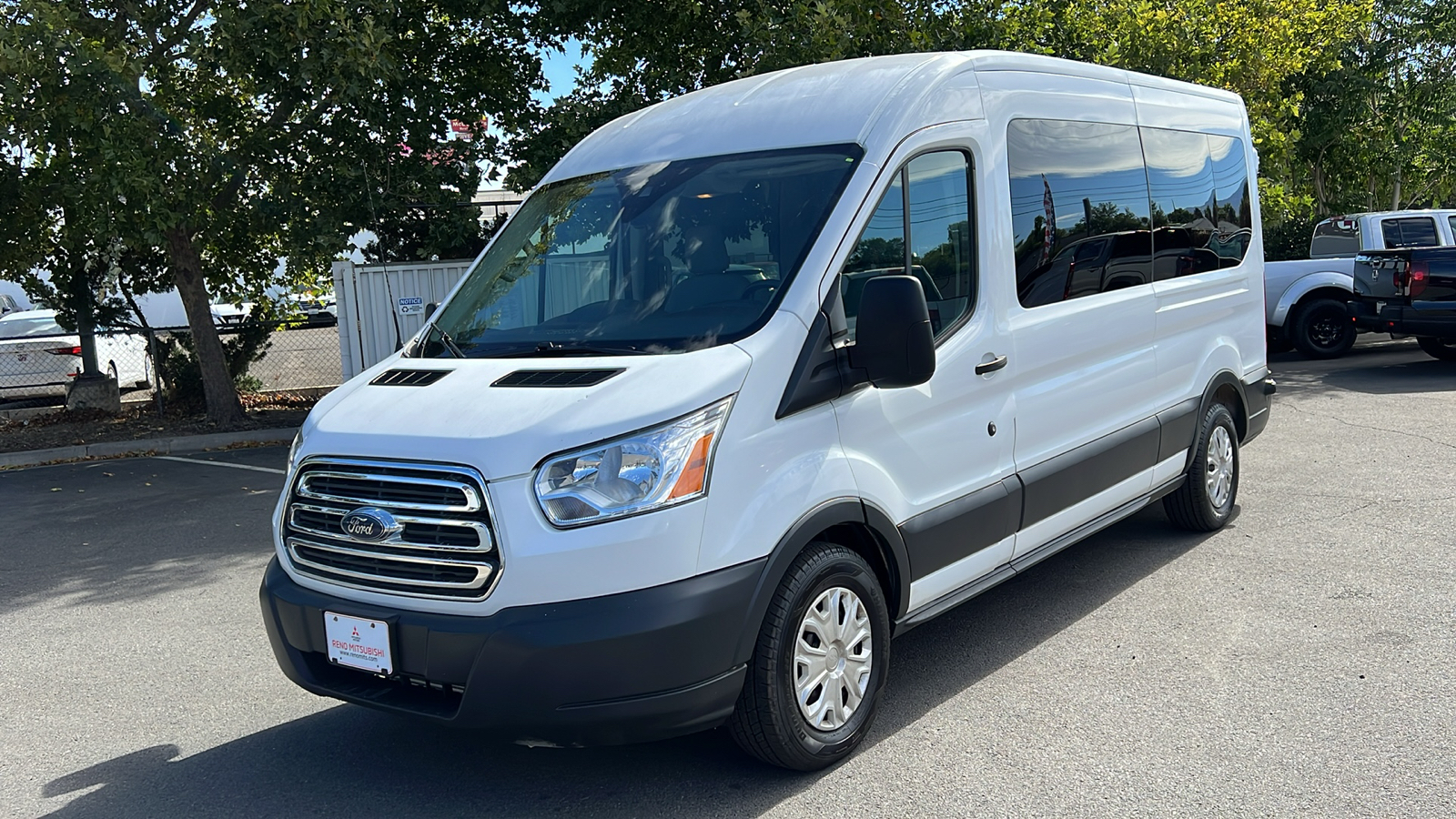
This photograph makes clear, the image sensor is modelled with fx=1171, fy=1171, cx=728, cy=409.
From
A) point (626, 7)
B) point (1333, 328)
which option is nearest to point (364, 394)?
point (626, 7)

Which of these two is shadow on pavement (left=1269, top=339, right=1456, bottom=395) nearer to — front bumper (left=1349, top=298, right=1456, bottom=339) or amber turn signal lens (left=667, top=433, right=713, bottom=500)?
front bumper (left=1349, top=298, right=1456, bottom=339)

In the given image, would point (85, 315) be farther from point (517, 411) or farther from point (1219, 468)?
point (1219, 468)

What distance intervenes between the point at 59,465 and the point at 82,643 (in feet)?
23.0

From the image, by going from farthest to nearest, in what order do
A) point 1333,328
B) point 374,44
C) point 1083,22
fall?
point 1333,328
point 1083,22
point 374,44

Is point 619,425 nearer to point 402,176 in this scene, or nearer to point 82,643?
point 82,643

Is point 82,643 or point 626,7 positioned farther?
point 626,7

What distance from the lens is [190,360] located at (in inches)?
569

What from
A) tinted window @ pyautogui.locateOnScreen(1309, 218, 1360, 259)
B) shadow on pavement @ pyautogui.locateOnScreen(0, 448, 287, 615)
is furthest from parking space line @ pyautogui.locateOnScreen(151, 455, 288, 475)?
tinted window @ pyautogui.locateOnScreen(1309, 218, 1360, 259)

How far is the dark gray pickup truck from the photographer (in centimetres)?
1276

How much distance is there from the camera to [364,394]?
400cm

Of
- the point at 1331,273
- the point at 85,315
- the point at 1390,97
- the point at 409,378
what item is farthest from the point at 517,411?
the point at 1390,97

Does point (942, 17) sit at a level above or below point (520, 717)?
above

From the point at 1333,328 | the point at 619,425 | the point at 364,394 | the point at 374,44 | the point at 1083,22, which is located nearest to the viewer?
the point at 619,425

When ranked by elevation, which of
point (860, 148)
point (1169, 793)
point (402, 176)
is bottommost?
point (1169, 793)
